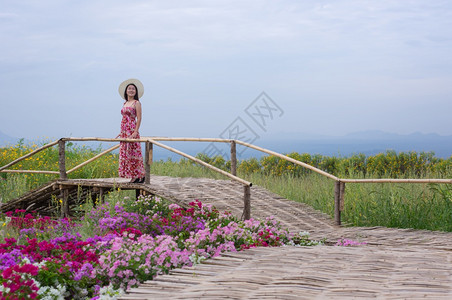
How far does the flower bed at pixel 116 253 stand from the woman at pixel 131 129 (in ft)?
7.34

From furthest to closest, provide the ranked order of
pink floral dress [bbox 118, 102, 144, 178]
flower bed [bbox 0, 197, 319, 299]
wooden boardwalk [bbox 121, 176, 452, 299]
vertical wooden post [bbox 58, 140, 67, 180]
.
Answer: vertical wooden post [bbox 58, 140, 67, 180] → pink floral dress [bbox 118, 102, 144, 178] → flower bed [bbox 0, 197, 319, 299] → wooden boardwalk [bbox 121, 176, 452, 299]

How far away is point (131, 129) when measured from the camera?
10117mm

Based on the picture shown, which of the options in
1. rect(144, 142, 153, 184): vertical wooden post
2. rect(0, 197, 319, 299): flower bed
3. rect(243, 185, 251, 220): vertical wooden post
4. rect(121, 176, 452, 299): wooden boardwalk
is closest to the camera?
rect(121, 176, 452, 299): wooden boardwalk

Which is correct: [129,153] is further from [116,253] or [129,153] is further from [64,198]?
[116,253]

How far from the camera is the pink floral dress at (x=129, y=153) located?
10024mm

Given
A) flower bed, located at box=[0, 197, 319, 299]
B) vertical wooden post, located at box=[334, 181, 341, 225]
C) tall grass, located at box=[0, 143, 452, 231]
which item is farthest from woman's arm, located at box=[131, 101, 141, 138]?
vertical wooden post, located at box=[334, 181, 341, 225]

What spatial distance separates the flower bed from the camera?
450 centimetres

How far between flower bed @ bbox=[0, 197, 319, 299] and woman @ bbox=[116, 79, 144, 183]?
2.24 m

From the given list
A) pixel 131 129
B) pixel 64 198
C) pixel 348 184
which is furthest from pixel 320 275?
pixel 64 198

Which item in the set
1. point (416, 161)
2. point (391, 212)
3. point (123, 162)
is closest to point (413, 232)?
point (391, 212)

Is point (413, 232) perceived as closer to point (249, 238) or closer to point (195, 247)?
point (249, 238)

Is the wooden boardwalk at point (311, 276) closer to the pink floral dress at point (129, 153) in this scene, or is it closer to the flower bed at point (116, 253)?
the flower bed at point (116, 253)

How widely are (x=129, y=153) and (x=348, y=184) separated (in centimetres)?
422

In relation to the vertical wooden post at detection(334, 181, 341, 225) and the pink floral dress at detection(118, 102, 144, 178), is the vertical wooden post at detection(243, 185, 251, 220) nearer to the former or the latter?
the vertical wooden post at detection(334, 181, 341, 225)
